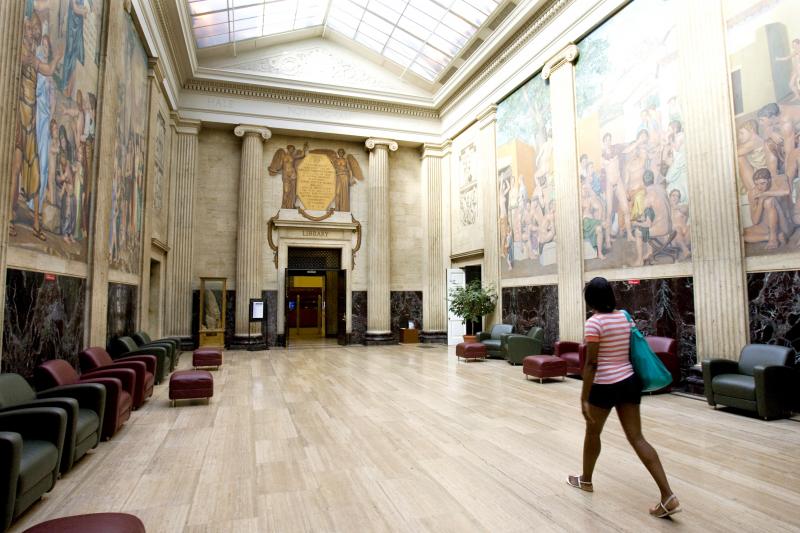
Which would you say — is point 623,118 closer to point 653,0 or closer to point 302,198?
point 653,0

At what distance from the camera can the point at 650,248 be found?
28.6 feet

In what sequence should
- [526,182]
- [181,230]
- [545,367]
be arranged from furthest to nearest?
[181,230]
[526,182]
[545,367]

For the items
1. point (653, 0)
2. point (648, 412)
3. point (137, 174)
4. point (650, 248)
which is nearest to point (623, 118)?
point (653, 0)

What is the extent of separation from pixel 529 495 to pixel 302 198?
50.0 ft

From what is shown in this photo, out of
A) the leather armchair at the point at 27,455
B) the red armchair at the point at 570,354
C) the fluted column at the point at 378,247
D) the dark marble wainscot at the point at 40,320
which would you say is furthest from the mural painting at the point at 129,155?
the red armchair at the point at 570,354

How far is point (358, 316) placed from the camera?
17594 millimetres

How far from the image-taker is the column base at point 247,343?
1548cm

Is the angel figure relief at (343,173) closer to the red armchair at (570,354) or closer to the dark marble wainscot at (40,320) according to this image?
the red armchair at (570,354)

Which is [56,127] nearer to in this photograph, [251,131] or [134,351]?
[134,351]

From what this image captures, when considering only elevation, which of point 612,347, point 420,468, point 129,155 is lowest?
point 420,468

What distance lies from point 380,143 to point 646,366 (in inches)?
630

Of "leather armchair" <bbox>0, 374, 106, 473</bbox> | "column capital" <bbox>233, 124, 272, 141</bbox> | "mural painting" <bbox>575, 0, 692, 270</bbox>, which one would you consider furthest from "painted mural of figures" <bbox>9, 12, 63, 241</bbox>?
"column capital" <bbox>233, 124, 272, 141</bbox>

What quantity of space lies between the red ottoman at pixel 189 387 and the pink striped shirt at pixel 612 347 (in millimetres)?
5834

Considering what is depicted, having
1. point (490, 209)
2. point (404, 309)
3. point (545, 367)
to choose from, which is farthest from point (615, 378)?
point (404, 309)
